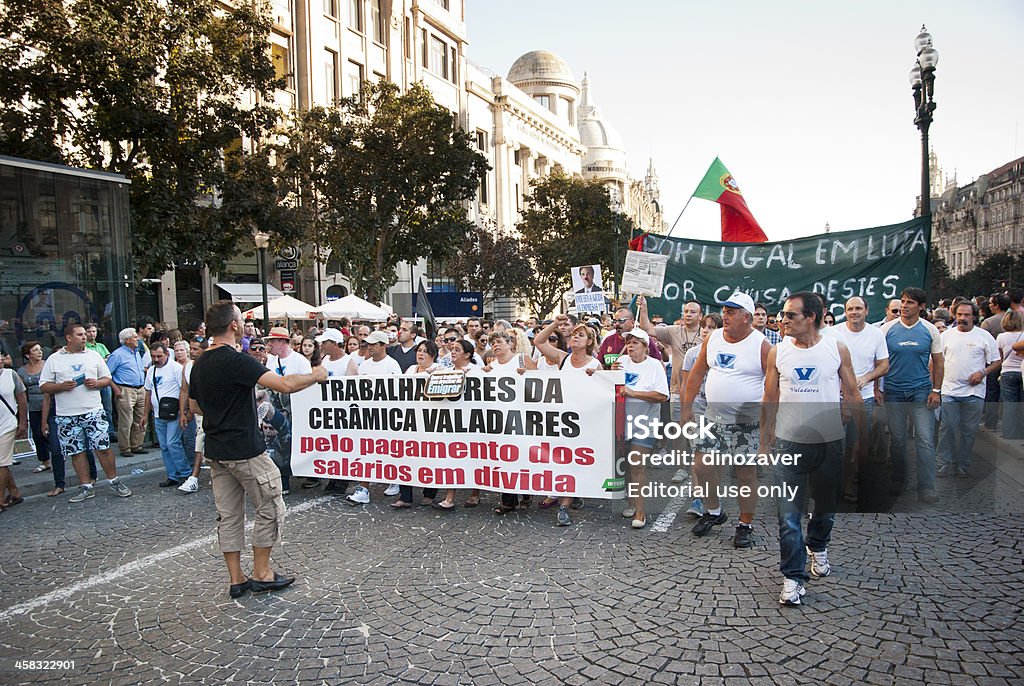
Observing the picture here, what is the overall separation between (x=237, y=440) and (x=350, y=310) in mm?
15098

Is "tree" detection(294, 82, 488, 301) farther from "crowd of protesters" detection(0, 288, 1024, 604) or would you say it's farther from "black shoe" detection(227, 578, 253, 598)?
"black shoe" detection(227, 578, 253, 598)

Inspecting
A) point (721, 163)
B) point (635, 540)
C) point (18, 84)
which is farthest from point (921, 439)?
point (18, 84)

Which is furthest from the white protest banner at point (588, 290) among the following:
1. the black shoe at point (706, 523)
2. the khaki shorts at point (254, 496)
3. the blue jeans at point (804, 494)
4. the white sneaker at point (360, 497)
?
the khaki shorts at point (254, 496)

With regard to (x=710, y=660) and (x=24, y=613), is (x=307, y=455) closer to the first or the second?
(x=24, y=613)

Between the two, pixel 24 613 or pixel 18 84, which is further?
pixel 18 84

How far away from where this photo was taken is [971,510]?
18.2 feet

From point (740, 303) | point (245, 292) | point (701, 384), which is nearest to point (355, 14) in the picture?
point (245, 292)

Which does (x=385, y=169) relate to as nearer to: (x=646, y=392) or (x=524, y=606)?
(x=646, y=392)

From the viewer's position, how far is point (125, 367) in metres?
10.5

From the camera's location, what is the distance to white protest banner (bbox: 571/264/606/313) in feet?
62.5

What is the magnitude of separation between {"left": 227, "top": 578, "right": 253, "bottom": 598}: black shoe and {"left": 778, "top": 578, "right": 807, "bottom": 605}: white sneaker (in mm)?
3455

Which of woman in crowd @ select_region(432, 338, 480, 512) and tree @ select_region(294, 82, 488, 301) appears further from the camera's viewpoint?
tree @ select_region(294, 82, 488, 301)

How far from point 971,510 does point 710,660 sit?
2.89 metres

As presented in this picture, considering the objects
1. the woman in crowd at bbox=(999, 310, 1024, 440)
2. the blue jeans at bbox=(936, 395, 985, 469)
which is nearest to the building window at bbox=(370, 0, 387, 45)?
the woman in crowd at bbox=(999, 310, 1024, 440)
